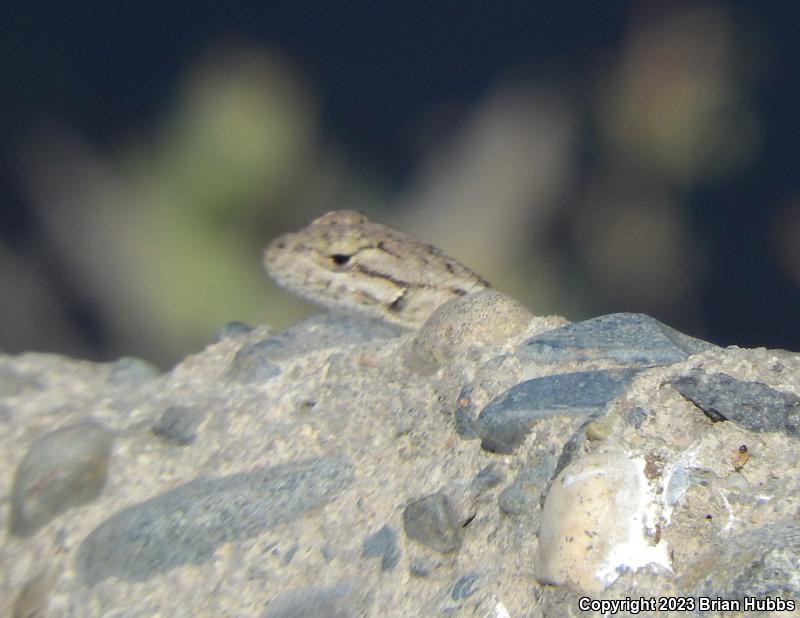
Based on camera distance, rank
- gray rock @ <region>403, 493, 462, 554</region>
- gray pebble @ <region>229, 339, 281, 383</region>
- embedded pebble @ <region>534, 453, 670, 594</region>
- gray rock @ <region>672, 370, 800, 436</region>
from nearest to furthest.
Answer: embedded pebble @ <region>534, 453, 670, 594</region> < gray rock @ <region>672, 370, 800, 436</region> < gray rock @ <region>403, 493, 462, 554</region> < gray pebble @ <region>229, 339, 281, 383</region>

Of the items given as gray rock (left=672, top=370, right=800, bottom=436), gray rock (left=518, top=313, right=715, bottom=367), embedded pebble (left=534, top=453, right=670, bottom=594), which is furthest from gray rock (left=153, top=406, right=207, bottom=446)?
gray rock (left=672, top=370, right=800, bottom=436)

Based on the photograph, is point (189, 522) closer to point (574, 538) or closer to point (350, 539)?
point (350, 539)

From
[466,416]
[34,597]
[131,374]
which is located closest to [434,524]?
[466,416]

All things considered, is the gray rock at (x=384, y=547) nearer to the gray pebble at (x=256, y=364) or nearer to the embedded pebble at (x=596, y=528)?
the embedded pebble at (x=596, y=528)

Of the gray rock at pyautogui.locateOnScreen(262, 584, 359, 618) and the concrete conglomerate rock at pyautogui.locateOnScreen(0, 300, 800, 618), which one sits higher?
the concrete conglomerate rock at pyautogui.locateOnScreen(0, 300, 800, 618)

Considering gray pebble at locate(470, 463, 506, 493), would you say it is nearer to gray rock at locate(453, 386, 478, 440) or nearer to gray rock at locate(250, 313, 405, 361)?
gray rock at locate(453, 386, 478, 440)

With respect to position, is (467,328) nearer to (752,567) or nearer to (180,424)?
(180,424)

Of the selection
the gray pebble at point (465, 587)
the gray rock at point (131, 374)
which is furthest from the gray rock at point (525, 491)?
the gray rock at point (131, 374)

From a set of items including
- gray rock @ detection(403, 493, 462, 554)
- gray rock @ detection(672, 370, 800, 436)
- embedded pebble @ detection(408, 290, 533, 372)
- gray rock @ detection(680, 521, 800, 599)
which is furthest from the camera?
embedded pebble @ detection(408, 290, 533, 372)
